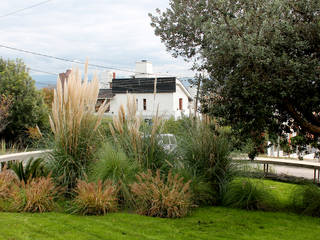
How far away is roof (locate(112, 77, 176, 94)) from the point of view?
3441 cm

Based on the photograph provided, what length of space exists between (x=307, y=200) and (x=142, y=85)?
1165 inches

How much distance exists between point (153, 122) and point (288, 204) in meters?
2.83

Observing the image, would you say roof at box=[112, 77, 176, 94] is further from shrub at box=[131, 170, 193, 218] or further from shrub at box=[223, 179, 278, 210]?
shrub at box=[131, 170, 193, 218]

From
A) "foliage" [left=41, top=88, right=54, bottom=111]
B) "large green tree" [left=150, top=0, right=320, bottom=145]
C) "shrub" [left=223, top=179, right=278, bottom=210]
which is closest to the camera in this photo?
"large green tree" [left=150, top=0, right=320, bottom=145]

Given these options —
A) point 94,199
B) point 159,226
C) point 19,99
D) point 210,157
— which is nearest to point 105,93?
point 19,99

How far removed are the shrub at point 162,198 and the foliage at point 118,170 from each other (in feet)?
1.12

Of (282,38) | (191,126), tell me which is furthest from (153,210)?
(282,38)

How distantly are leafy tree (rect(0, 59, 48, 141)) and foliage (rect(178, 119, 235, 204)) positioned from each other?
17024 millimetres

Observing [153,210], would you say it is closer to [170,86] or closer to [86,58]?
[86,58]

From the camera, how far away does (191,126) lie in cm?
692

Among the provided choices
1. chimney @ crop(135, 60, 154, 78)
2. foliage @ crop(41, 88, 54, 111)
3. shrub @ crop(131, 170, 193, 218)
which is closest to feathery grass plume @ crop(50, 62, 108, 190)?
shrub @ crop(131, 170, 193, 218)

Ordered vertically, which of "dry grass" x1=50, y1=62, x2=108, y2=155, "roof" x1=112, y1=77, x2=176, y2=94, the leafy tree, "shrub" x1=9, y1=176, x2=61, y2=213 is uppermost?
"roof" x1=112, y1=77, x2=176, y2=94

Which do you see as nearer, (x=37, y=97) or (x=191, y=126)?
(x=191, y=126)

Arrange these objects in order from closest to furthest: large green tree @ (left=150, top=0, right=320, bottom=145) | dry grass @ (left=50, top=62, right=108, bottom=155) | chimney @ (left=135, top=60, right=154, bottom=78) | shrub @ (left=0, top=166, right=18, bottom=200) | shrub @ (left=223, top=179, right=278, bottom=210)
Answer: large green tree @ (left=150, top=0, right=320, bottom=145)
shrub @ (left=0, top=166, right=18, bottom=200)
shrub @ (left=223, top=179, right=278, bottom=210)
dry grass @ (left=50, top=62, right=108, bottom=155)
chimney @ (left=135, top=60, right=154, bottom=78)
